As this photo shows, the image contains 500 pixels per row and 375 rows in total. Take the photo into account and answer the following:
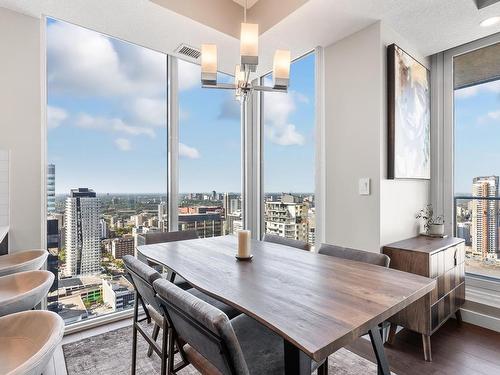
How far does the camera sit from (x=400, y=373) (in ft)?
6.36

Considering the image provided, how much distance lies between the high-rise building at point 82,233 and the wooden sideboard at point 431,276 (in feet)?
8.40

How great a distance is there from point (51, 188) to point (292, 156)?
8.06ft

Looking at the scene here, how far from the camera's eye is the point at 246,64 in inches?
67.8

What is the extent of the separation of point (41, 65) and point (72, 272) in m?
1.76

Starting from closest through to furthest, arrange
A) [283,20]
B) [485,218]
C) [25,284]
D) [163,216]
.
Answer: [25,284] < [283,20] < [485,218] < [163,216]

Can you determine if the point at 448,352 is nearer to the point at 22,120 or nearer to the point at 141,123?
the point at 141,123

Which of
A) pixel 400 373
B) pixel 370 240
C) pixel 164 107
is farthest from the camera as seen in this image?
pixel 164 107

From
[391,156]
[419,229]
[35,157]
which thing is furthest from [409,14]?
[35,157]

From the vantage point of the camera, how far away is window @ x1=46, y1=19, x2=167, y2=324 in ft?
8.24

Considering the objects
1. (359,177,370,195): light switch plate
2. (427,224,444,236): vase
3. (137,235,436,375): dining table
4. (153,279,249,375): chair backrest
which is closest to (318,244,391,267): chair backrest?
(137,235,436,375): dining table

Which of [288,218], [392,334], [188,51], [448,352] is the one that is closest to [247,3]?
[188,51]

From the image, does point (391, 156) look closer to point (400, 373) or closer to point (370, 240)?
point (370, 240)

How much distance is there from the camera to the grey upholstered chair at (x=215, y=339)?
0.93 metres

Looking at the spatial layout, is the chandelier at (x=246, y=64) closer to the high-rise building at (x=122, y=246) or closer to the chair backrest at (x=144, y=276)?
the chair backrest at (x=144, y=276)
